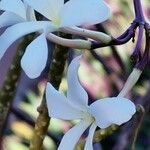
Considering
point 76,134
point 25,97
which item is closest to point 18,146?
point 25,97

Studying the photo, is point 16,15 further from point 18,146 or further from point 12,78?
point 18,146

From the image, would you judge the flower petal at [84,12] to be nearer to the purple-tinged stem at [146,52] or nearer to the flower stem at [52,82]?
the purple-tinged stem at [146,52]

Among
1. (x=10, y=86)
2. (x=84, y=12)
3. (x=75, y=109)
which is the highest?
(x=84, y=12)

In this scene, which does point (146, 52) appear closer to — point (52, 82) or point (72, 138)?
point (72, 138)

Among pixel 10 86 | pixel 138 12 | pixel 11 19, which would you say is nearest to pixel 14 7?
pixel 11 19

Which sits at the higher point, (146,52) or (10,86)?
(146,52)

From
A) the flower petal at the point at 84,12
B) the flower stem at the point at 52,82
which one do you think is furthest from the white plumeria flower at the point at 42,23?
the flower stem at the point at 52,82

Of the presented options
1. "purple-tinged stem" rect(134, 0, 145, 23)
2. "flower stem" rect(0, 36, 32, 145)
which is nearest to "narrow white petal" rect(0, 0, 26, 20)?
"purple-tinged stem" rect(134, 0, 145, 23)
